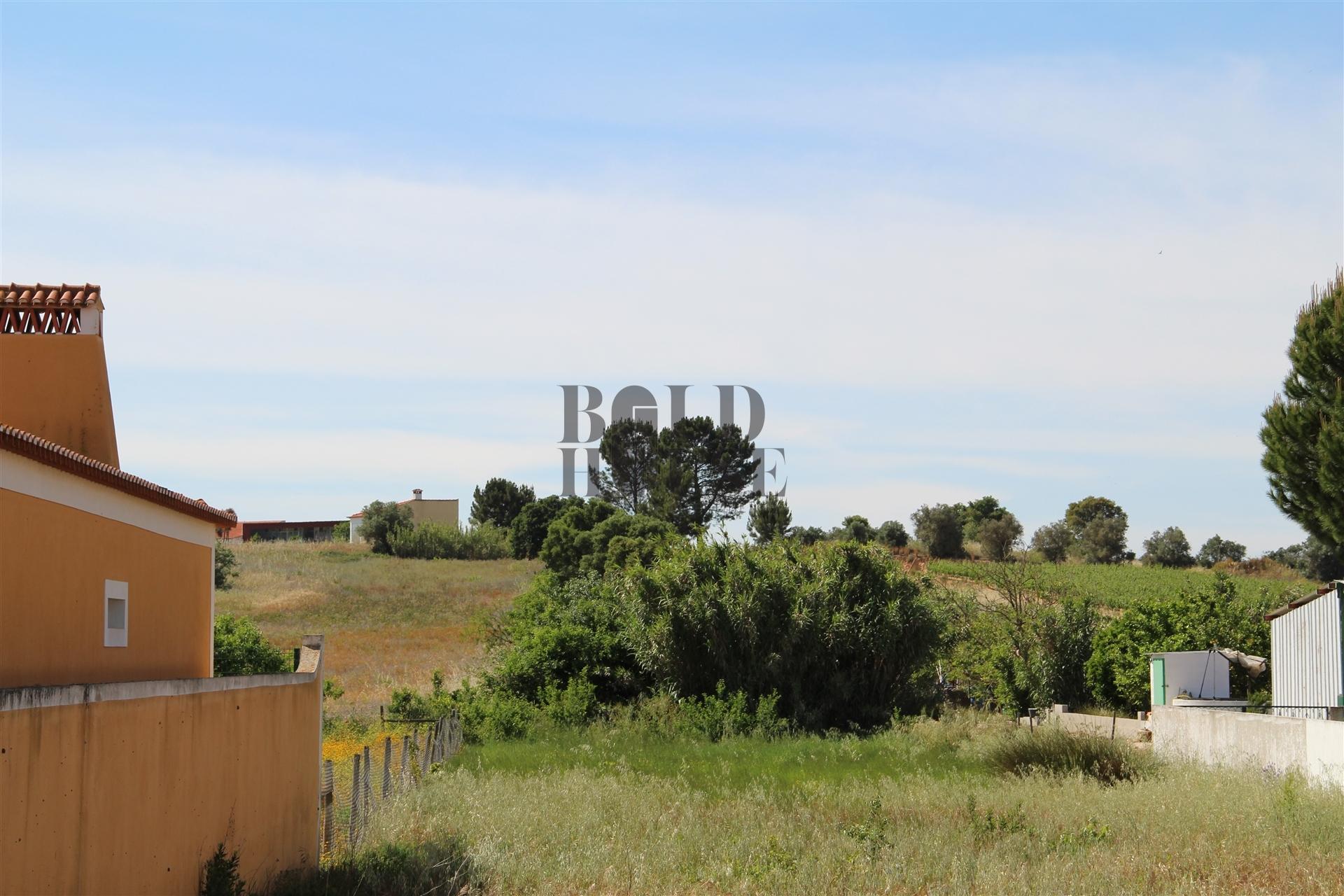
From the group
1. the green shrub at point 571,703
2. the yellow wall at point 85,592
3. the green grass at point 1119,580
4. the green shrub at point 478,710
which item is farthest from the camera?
the green grass at point 1119,580

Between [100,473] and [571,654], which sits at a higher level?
[100,473]

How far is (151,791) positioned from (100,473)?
383 centimetres

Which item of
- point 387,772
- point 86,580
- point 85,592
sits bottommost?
point 387,772

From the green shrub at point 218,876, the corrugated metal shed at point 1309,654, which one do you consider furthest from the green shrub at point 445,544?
the green shrub at point 218,876

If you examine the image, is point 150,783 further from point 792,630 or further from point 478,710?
point 792,630

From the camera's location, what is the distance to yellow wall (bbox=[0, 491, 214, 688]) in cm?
937

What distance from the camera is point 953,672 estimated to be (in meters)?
36.3

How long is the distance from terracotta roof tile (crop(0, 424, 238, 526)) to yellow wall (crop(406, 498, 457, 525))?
298 feet

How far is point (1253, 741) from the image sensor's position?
17.8 m

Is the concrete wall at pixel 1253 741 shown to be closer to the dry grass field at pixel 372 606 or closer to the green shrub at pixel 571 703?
the green shrub at pixel 571 703

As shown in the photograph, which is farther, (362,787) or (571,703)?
(571,703)

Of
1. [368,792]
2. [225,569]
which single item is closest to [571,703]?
[368,792]

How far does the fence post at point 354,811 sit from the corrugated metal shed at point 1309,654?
15541mm

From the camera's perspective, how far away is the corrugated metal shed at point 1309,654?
20766mm
